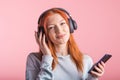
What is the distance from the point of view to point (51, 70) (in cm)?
113

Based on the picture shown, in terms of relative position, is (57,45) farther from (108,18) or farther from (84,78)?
(108,18)

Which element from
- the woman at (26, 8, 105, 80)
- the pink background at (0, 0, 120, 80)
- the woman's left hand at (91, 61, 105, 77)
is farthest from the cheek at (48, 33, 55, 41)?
the pink background at (0, 0, 120, 80)

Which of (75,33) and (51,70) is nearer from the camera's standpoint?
(51,70)

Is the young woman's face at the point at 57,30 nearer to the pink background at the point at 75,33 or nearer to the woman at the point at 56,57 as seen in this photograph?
the woman at the point at 56,57

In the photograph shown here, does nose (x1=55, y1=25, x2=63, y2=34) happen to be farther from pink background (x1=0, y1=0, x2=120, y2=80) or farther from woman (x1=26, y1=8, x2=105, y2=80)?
pink background (x1=0, y1=0, x2=120, y2=80)

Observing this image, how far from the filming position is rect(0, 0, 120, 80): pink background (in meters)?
2.00

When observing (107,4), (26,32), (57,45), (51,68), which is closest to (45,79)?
(51,68)

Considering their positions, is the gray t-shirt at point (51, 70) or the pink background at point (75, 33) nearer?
the gray t-shirt at point (51, 70)

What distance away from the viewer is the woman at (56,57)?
113 centimetres

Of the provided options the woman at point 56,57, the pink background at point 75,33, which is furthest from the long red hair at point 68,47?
the pink background at point 75,33

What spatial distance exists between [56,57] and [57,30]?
0.12m

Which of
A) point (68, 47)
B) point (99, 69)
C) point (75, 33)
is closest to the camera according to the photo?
point (99, 69)

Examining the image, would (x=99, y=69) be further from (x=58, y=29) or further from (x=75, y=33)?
(x=75, y=33)

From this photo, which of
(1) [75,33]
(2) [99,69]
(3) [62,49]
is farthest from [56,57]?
(1) [75,33]
